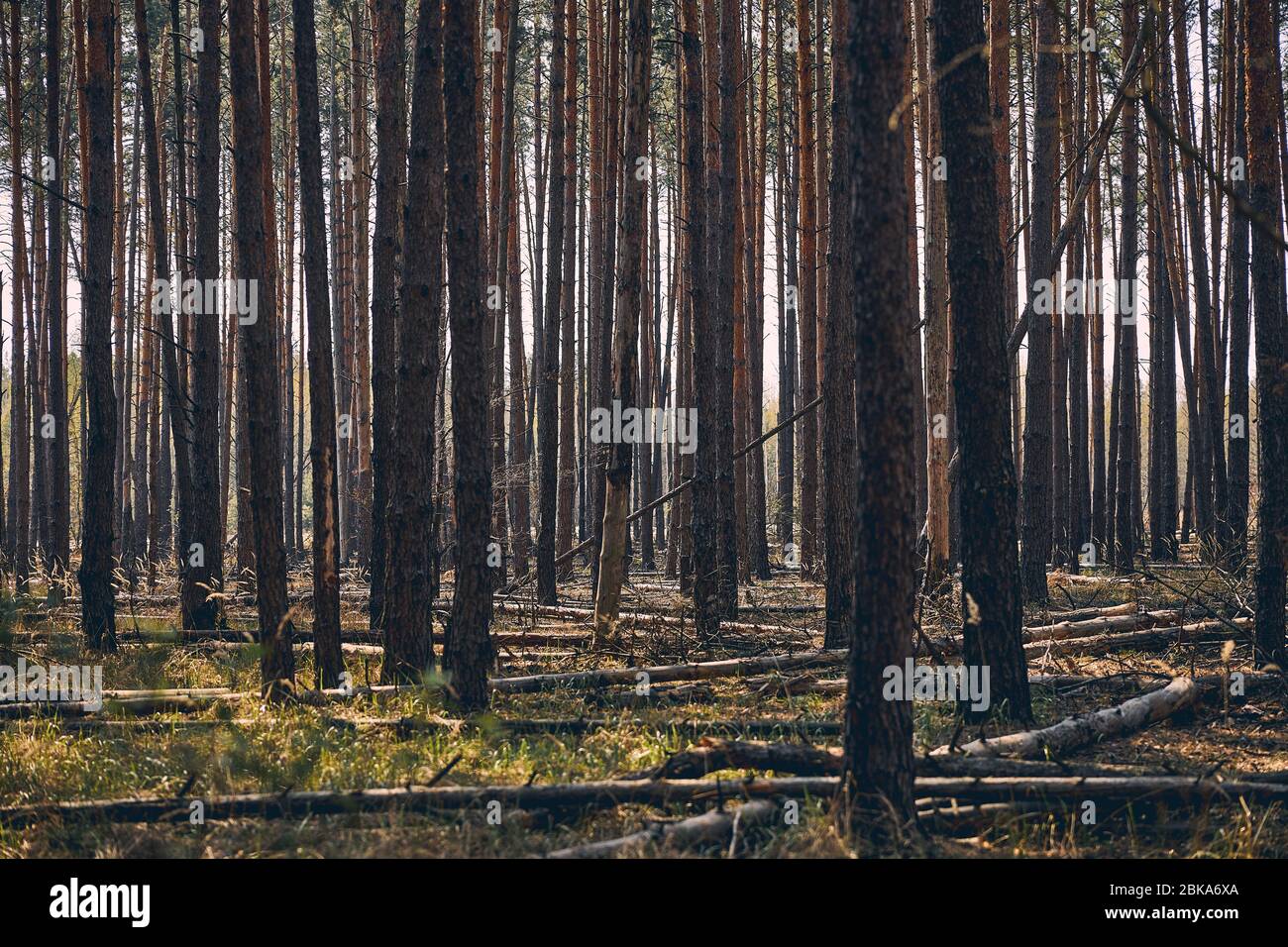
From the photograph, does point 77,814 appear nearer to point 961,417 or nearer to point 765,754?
point 765,754

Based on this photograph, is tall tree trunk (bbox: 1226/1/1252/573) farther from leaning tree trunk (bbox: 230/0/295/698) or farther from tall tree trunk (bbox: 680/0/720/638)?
leaning tree trunk (bbox: 230/0/295/698)

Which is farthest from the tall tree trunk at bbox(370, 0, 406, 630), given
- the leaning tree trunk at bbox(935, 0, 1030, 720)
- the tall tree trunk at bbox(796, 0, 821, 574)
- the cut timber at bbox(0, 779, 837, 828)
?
the tall tree trunk at bbox(796, 0, 821, 574)

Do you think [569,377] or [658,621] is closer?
[658,621]

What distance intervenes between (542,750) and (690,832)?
172 centimetres

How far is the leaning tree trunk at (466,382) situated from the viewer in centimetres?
680

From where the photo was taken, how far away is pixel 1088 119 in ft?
52.1

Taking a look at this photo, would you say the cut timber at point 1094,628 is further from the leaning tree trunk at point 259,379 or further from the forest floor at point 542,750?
the leaning tree trunk at point 259,379

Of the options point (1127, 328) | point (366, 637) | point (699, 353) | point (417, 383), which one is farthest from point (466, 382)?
point (1127, 328)

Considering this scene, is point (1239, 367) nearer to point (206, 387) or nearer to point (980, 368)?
point (980, 368)

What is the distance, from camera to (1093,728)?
590cm

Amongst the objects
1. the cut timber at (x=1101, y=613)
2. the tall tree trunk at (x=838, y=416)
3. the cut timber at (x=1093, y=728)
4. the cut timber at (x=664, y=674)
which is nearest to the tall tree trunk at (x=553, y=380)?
the tall tree trunk at (x=838, y=416)

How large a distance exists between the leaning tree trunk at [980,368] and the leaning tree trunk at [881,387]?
1863 mm
